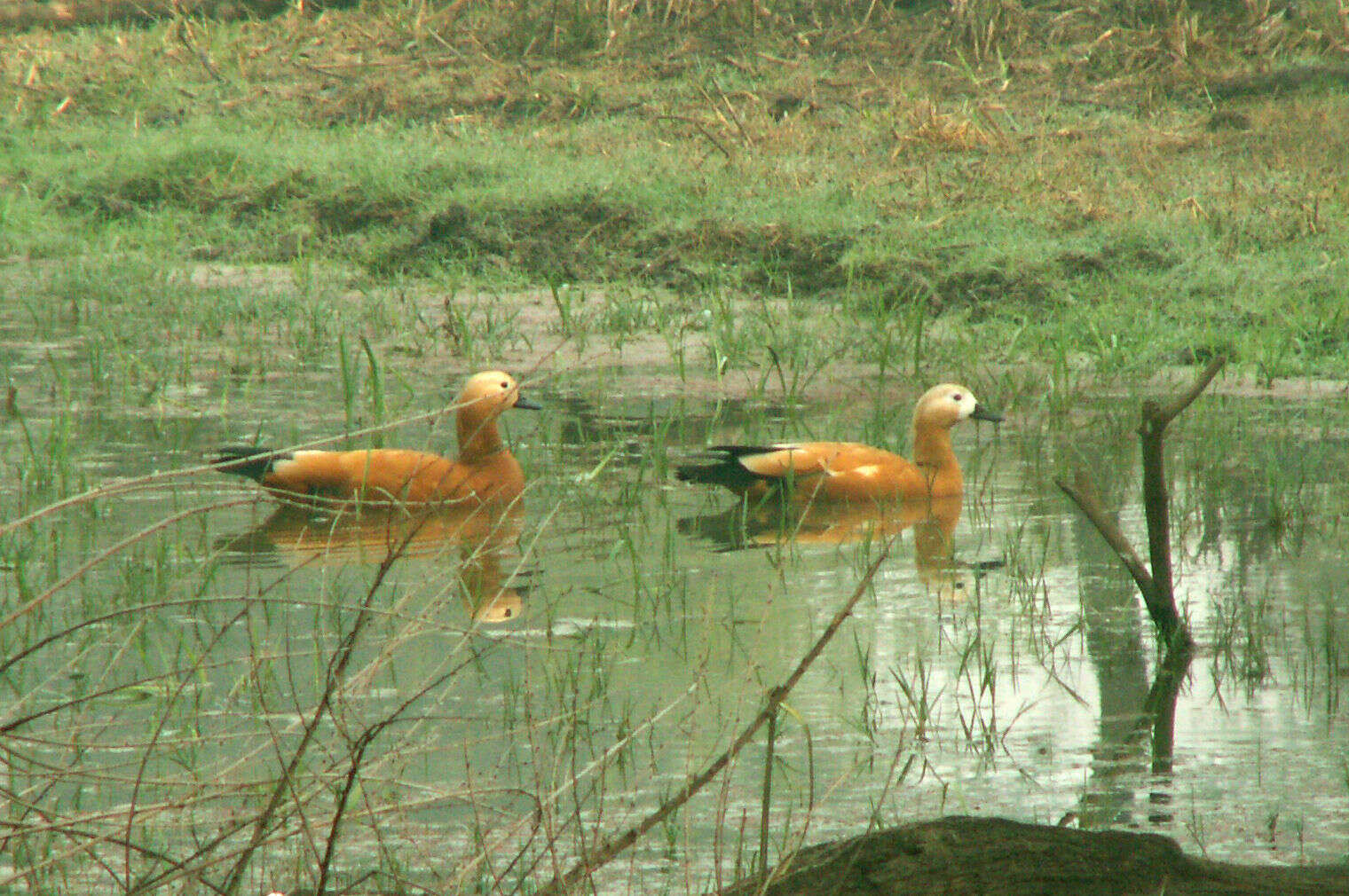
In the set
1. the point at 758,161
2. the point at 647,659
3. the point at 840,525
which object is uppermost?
the point at 758,161

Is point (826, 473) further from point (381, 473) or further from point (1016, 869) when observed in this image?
point (1016, 869)

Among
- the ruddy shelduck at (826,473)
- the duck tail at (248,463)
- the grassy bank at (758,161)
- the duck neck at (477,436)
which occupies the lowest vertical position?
the ruddy shelduck at (826,473)

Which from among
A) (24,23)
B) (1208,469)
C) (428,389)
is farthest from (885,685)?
(24,23)

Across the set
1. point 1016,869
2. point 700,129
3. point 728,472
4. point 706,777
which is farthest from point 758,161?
point 706,777

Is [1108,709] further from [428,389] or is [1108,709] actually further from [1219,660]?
[428,389]

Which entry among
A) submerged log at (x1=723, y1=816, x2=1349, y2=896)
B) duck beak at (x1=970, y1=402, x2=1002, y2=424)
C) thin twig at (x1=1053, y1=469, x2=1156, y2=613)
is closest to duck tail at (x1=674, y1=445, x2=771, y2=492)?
duck beak at (x1=970, y1=402, x2=1002, y2=424)

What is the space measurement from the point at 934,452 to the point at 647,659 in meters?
2.54

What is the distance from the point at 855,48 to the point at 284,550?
1105cm

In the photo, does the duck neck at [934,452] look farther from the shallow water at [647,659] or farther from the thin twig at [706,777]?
the thin twig at [706,777]

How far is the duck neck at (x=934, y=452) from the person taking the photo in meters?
A: 6.86

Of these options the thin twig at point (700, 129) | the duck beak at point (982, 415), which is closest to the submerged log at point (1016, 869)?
the duck beak at point (982, 415)

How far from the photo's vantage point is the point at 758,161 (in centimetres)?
1281

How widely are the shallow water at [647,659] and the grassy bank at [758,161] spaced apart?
238 centimetres

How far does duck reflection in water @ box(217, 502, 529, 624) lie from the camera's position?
5.61 metres
